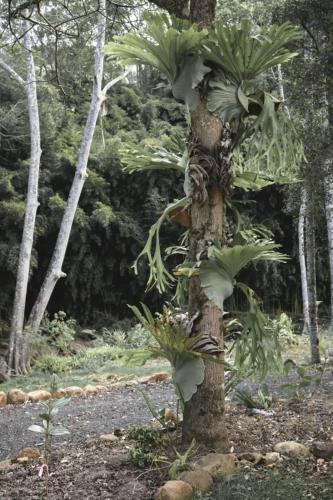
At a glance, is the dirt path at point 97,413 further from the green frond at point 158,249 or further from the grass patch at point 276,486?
the grass patch at point 276,486

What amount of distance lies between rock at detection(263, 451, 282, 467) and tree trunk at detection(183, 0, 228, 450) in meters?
0.21

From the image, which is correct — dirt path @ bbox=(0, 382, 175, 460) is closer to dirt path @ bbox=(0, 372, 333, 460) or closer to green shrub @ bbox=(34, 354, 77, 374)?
dirt path @ bbox=(0, 372, 333, 460)

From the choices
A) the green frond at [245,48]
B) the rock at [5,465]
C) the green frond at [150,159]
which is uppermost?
the green frond at [245,48]

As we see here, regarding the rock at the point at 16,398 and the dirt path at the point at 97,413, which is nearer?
the dirt path at the point at 97,413

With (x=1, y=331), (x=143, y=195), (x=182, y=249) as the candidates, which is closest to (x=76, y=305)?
(x=1, y=331)

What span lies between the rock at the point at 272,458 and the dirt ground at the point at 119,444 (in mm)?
86

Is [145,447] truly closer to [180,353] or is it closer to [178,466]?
[178,466]

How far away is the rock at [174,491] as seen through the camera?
2.34 metres

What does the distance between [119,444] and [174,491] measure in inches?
42.1

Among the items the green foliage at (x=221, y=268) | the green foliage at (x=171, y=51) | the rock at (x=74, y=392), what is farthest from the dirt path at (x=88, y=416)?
the green foliage at (x=171, y=51)

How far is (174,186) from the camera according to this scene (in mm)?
12430

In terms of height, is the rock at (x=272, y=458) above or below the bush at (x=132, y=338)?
below

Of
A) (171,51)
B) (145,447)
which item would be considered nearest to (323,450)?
(145,447)

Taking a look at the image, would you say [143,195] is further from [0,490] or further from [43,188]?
[0,490]
